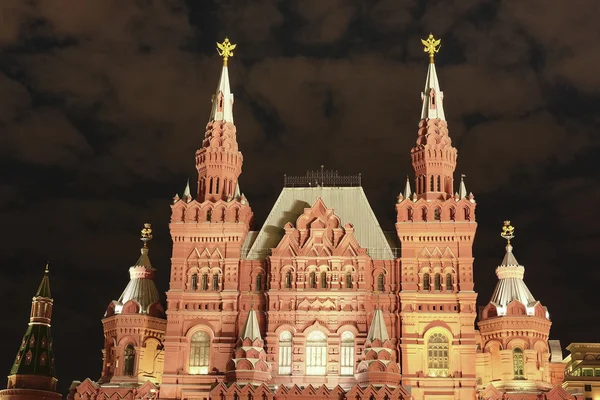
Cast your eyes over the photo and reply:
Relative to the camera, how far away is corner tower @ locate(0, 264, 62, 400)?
80.9 m

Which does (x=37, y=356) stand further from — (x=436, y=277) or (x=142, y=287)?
(x=436, y=277)

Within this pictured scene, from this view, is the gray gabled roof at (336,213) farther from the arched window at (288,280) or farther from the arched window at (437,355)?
the arched window at (437,355)

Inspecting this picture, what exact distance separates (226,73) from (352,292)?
2280 cm

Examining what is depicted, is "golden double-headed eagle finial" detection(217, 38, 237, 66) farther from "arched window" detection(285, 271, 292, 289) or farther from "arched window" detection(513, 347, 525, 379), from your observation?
"arched window" detection(513, 347, 525, 379)

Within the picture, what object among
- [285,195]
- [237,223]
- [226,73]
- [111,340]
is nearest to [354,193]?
[285,195]

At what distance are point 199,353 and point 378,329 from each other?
45.1 feet

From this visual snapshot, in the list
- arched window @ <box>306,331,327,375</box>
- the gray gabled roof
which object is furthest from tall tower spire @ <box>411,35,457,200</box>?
arched window @ <box>306,331,327,375</box>

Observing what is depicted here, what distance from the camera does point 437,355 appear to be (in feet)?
220

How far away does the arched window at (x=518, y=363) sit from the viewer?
6756cm

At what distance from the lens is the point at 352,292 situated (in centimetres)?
6831

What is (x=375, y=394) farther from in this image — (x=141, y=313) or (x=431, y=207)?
(x=141, y=313)

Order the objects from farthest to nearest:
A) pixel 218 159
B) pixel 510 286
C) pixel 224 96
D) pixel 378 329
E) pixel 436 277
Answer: pixel 224 96 < pixel 218 159 < pixel 510 286 < pixel 436 277 < pixel 378 329

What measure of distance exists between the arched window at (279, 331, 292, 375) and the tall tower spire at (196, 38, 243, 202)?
11928 millimetres

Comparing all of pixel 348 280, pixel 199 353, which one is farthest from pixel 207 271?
pixel 348 280
